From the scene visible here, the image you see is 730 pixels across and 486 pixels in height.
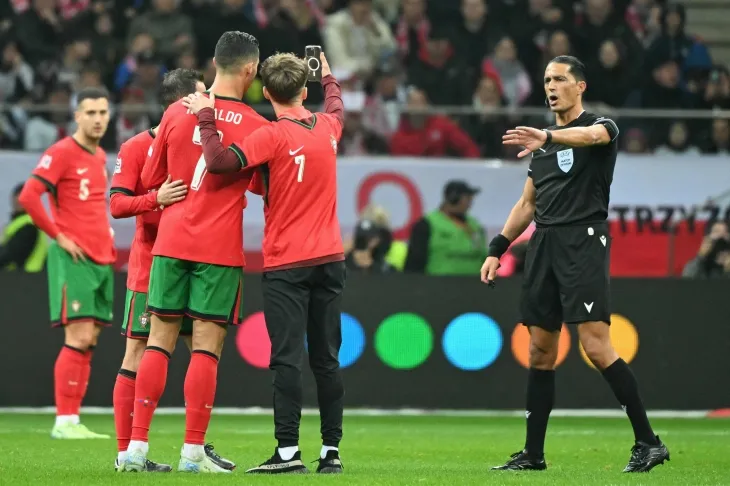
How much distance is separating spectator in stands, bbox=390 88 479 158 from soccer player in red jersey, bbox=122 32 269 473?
7.93 m

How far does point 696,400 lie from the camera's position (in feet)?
44.1

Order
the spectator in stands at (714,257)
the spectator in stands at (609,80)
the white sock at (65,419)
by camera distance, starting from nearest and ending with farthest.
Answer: the white sock at (65,419) < the spectator in stands at (714,257) < the spectator in stands at (609,80)

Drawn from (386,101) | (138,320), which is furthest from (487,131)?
(138,320)

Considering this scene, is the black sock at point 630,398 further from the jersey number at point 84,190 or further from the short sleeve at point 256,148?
the jersey number at point 84,190

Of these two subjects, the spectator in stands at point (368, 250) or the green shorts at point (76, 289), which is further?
the spectator in stands at point (368, 250)

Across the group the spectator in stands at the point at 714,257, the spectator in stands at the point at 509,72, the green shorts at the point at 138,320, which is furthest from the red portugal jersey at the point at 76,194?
the spectator in stands at the point at 509,72

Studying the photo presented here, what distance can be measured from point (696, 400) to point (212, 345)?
742 cm

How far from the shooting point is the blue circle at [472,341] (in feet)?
44.7

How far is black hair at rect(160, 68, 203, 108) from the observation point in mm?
8227

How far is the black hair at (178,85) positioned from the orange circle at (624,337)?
256 inches

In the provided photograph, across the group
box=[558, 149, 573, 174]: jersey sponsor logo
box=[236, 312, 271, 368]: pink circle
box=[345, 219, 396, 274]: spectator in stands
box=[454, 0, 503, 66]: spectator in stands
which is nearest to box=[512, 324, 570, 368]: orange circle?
box=[345, 219, 396, 274]: spectator in stands

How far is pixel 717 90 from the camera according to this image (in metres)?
17.6

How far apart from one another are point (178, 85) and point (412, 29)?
10840 millimetres

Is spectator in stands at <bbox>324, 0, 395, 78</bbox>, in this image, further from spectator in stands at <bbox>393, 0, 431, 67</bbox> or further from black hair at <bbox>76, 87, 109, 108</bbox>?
black hair at <bbox>76, 87, 109, 108</bbox>
